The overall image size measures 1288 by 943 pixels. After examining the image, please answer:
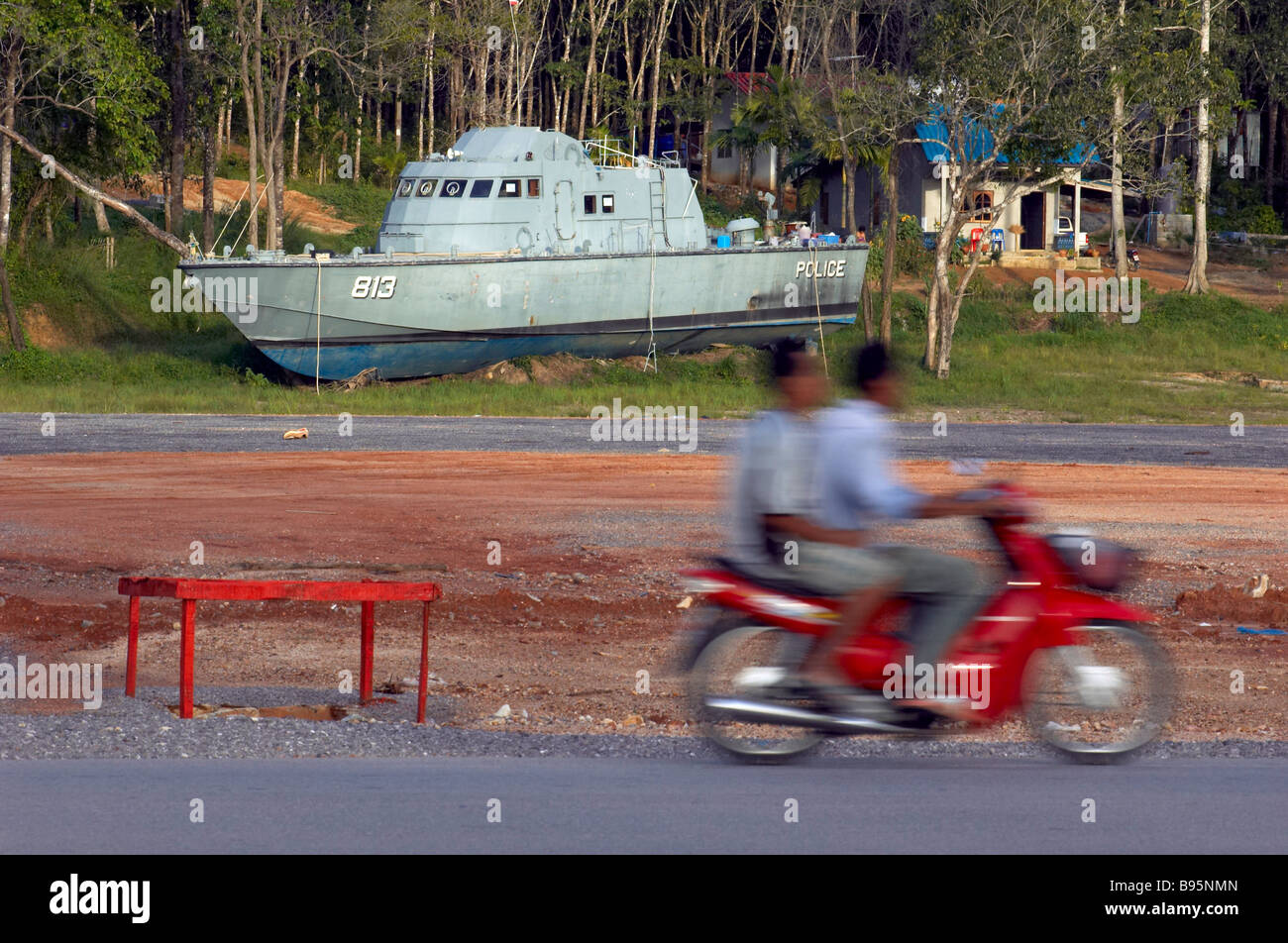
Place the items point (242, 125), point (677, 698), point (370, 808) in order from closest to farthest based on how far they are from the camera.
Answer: point (370, 808), point (677, 698), point (242, 125)

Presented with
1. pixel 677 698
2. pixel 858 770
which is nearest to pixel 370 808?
pixel 858 770

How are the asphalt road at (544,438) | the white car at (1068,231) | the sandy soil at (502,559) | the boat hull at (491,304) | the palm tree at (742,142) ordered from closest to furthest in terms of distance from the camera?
the sandy soil at (502,559) < the asphalt road at (544,438) < the boat hull at (491,304) < the white car at (1068,231) < the palm tree at (742,142)

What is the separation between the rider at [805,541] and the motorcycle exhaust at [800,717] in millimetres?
80

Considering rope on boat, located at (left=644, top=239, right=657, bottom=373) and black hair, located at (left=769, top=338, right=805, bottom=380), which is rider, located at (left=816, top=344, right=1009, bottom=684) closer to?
black hair, located at (left=769, top=338, right=805, bottom=380)

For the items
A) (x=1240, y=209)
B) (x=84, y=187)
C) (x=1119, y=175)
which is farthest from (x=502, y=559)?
(x=1240, y=209)

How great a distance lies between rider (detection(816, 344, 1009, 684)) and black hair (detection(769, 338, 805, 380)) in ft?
1.15

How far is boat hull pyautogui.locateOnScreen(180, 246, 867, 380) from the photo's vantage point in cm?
2956

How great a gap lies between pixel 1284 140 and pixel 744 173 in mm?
19385

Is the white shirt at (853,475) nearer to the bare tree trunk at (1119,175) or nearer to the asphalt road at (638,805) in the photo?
the asphalt road at (638,805)

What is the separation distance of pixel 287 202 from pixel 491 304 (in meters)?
20.3

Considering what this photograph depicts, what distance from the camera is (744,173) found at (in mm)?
58281

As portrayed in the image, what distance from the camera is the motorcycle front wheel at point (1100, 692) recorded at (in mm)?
6840

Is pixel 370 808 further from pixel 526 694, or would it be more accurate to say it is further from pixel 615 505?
pixel 615 505

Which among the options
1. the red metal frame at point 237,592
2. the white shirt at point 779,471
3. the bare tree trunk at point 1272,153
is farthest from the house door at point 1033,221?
the white shirt at point 779,471
